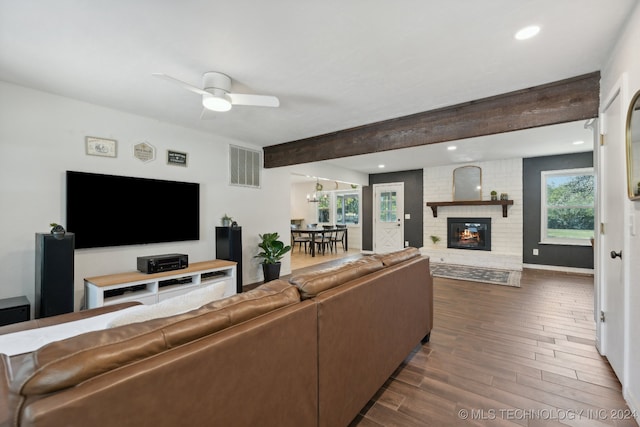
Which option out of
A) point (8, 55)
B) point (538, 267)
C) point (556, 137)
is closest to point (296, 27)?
point (8, 55)

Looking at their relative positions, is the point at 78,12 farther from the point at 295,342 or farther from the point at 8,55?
the point at 295,342

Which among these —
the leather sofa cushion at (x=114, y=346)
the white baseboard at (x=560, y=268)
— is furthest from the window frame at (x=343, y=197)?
the leather sofa cushion at (x=114, y=346)

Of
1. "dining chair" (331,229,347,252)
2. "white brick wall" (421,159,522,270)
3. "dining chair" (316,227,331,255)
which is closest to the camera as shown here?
"white brick wall" (421,159,522,270)

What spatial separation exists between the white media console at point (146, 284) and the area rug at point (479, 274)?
12.9 ft

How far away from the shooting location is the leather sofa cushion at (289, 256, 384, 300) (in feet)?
4.58

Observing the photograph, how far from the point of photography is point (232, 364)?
0.96m

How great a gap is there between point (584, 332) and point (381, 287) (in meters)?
2.54

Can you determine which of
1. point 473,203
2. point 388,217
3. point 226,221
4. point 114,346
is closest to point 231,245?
point 226,221

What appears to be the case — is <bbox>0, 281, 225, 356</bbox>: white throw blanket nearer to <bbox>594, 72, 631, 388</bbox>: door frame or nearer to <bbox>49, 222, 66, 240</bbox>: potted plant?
→ <bbox>49, 222, 66, 240</bbox>: potted plant

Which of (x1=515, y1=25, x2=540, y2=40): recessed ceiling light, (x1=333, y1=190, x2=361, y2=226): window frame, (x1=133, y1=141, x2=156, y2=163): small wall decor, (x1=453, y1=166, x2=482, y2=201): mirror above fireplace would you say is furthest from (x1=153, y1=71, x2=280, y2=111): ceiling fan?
(x1=333, y1=190, x2=361, y2=226): window frame

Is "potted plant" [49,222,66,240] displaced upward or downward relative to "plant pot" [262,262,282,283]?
upward

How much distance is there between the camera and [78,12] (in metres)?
1.71

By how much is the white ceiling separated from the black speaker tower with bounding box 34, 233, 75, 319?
1468 mm

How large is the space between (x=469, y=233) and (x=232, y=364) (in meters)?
6.90
